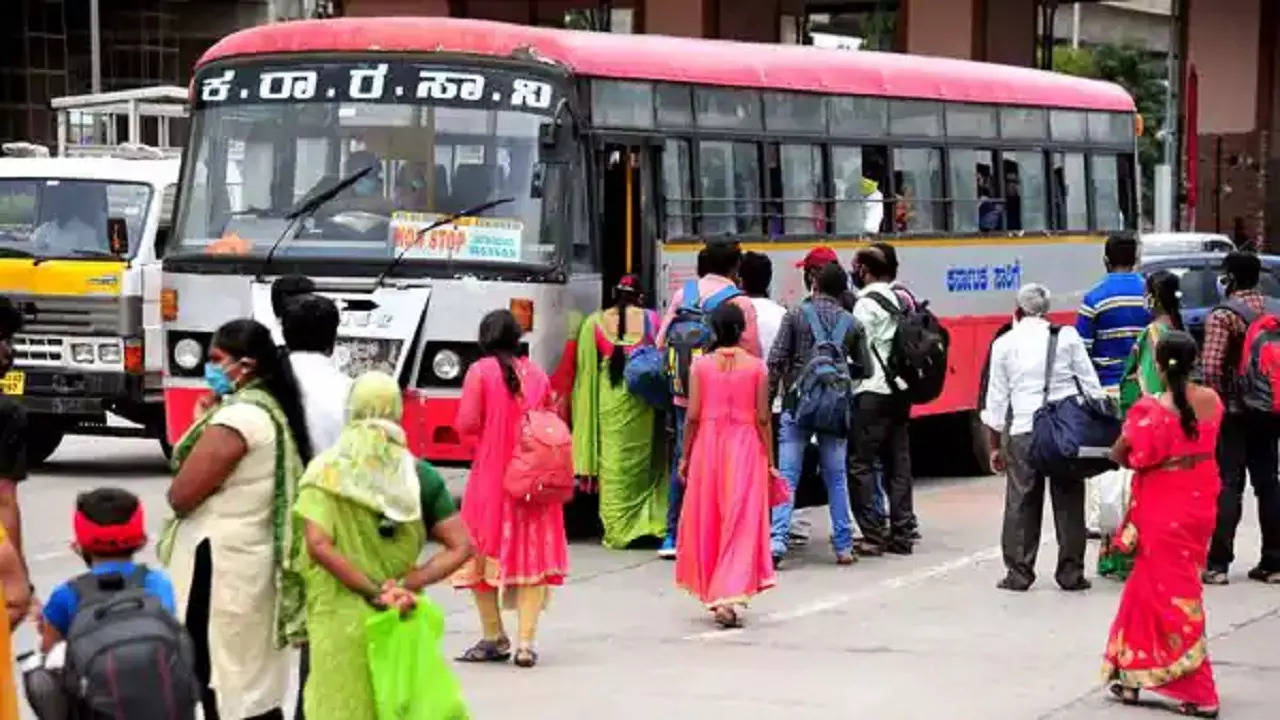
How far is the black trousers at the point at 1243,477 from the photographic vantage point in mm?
14008

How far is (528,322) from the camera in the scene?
15.0 m

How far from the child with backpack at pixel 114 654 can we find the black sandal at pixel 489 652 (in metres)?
4.98

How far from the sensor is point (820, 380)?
14.2 m

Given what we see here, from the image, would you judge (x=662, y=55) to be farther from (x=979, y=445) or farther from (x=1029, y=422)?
(x=979, y=445)

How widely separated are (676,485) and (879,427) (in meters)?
1.26

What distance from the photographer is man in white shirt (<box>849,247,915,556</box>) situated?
49.6ft

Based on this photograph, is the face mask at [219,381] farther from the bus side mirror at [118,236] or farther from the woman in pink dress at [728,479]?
the bus side mirror at [118,236]

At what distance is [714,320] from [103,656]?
6.43 meters

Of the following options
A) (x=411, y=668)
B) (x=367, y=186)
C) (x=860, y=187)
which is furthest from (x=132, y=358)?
(x=411, y=668)

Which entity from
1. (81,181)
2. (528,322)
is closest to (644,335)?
(528,322)

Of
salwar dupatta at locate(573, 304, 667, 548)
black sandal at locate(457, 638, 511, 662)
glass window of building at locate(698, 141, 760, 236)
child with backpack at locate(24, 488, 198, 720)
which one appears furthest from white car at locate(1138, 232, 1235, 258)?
child with backpack at locate(24, 488, 198, 720)

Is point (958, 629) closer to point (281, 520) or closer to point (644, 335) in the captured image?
point (644, 335)

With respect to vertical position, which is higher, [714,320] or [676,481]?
[714,320]

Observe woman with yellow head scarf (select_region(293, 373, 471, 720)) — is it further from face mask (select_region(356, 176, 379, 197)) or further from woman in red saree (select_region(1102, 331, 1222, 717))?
face mask (select_region(356, 176, 379, 197))
